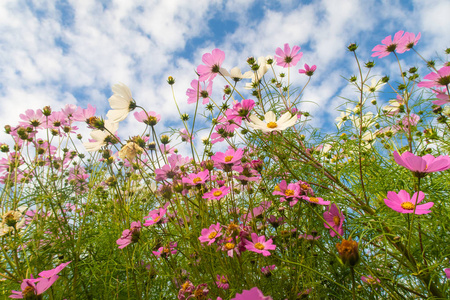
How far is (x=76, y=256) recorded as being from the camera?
0.72 metres

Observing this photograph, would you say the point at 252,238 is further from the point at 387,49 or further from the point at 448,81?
the point at 387,49

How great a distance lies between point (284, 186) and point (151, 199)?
0.83 m

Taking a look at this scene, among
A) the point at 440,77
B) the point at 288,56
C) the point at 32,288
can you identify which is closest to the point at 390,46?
the point at 440,77

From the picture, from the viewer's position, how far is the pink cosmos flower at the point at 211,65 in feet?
2.54

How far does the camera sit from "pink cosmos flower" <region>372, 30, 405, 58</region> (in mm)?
851

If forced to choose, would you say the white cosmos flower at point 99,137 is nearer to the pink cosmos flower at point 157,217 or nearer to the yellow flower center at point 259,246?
the pink cosmos flower at point 157,217

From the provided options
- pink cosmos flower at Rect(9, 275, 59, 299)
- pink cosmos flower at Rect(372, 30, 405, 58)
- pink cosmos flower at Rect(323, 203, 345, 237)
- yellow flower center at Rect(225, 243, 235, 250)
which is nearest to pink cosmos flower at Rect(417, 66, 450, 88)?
pink cosmos flower at Rect(372, 30, 405, 58)

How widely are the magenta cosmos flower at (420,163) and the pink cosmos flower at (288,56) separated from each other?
27.4 inches

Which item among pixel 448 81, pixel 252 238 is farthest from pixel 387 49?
pixel 252 238

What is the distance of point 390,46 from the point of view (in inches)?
34.0

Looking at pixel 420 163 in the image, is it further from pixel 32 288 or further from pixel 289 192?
pixel 32 288

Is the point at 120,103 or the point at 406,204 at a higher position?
the point at 120,103

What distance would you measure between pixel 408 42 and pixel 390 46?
7cm

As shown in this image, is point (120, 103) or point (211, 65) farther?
point (211, 65)
